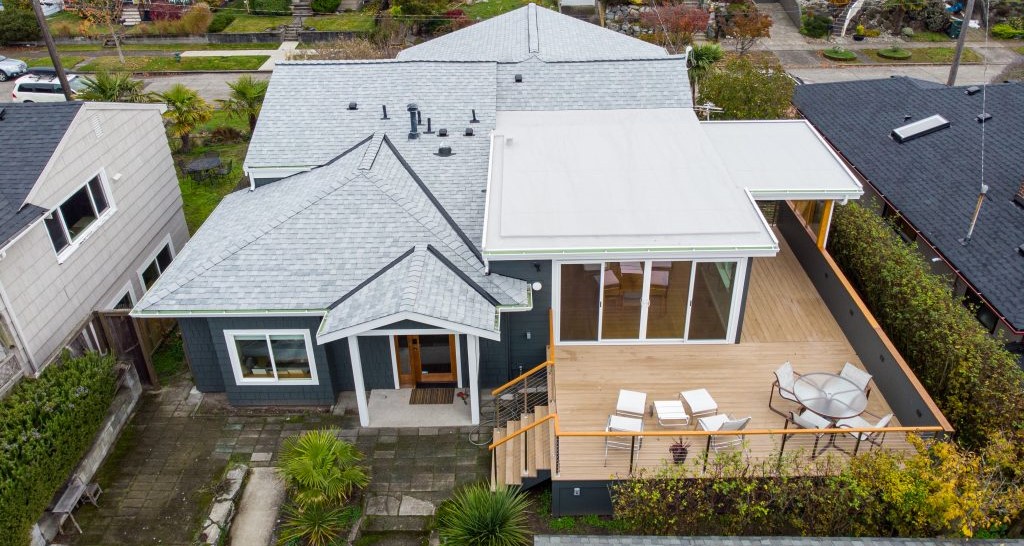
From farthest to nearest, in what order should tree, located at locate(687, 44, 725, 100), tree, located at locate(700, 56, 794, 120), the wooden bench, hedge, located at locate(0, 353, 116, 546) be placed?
1. tree, located at locate(687, 44, 725, 100)
2. tree, located at locate(700, 56, 794, 120)
3. the wooden bench
4. hedge, located at locate(0, 353, 116, 546)

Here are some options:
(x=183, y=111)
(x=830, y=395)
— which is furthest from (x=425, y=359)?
(x=183, y=111)

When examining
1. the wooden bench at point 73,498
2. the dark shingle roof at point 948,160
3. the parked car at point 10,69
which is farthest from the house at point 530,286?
the parked car at point 10,69

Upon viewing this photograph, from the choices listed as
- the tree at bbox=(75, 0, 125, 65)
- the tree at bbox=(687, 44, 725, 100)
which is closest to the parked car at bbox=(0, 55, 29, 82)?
the tree at bbox=(75, 0, 125, 65)

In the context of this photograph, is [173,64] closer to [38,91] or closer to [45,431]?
[38,91]

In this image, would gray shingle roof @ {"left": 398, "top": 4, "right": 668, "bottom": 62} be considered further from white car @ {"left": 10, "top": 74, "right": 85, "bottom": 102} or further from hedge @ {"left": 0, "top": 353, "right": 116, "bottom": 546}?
white car @ {"left": 10, "top": 74, "right": 85, "bottom": 102}

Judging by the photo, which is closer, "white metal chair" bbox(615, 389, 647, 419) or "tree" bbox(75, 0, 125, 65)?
"white metal chair" bbox(615, 389, 647, 419)

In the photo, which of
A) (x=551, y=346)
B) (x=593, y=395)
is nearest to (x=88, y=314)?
(x=551, y=346)
